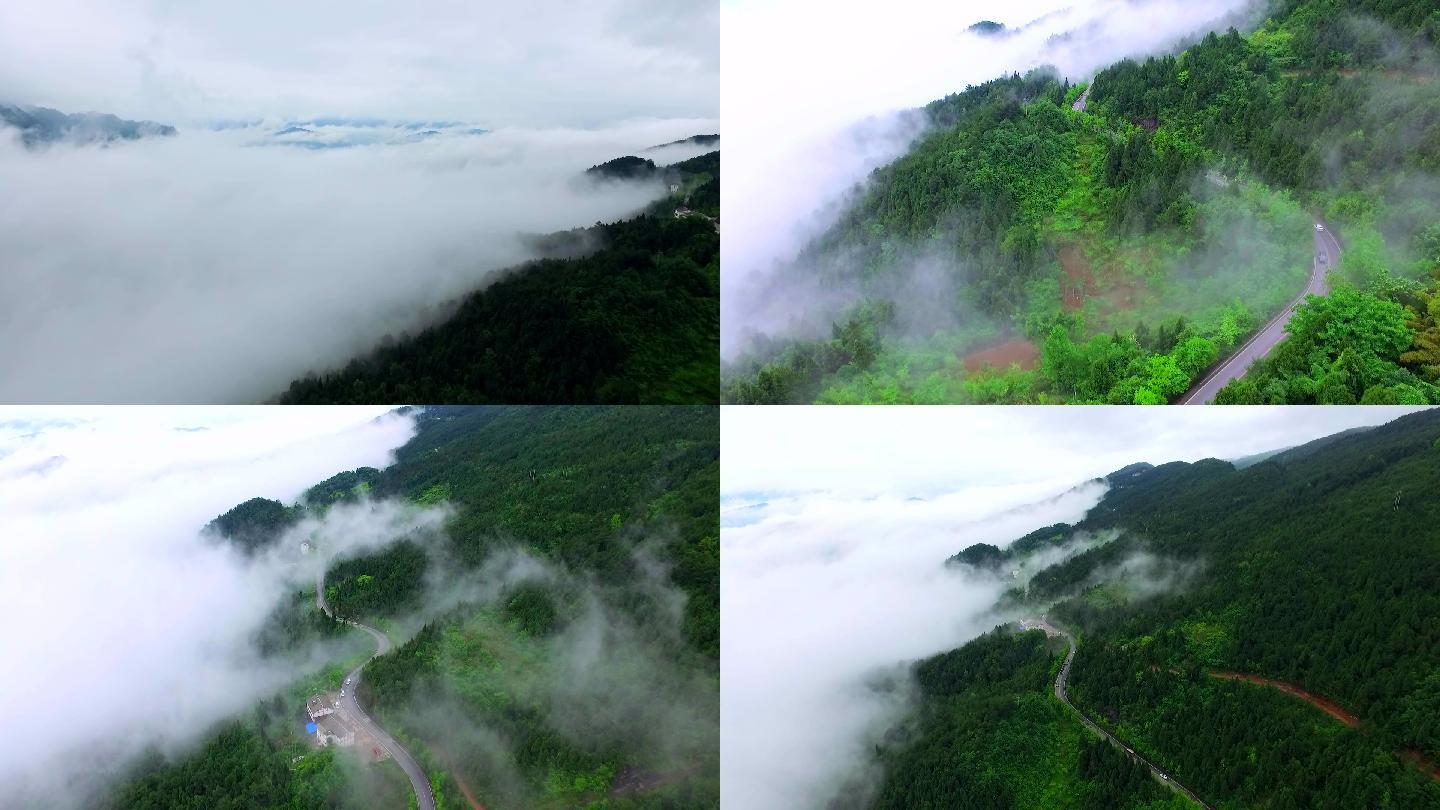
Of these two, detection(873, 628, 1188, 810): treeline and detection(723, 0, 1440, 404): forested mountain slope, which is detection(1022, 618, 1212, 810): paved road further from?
detection(723, 0, 1440, 404): forested mountain slope

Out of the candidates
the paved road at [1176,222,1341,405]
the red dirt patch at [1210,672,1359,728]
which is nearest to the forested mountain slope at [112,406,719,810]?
the paved road at [1176,222,1341,405]

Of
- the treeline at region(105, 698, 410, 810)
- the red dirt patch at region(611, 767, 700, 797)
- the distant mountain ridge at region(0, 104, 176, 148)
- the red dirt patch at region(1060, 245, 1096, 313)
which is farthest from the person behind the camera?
the red dirt patch at region(1060, 245, 1096, 313)

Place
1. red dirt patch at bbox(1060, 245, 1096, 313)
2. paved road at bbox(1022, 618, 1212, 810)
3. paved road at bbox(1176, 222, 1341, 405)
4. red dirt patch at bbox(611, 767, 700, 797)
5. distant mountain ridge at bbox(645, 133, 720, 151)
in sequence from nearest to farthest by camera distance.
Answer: red dirt patch at bbox(611, 767, 700, 797)
paved road at bbox(1022, 618, 1212, 810)
paved road at bbox(1176, 222, 1341, 405)
red dirt patch at bbox(1060, 245, 1096, 313)
distant mountain ridge at bbox(645, 133, 720, 151)

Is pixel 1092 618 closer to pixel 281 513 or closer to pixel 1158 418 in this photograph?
pixel 1158 418

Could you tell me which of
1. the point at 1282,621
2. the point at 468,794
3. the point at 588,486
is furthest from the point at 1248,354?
the point at 468,794

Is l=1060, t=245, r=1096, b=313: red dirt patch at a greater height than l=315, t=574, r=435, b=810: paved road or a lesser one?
greater

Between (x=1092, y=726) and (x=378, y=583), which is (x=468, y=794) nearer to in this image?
(x=378, y=583)

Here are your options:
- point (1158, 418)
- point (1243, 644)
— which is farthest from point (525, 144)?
point (1243, 644)
